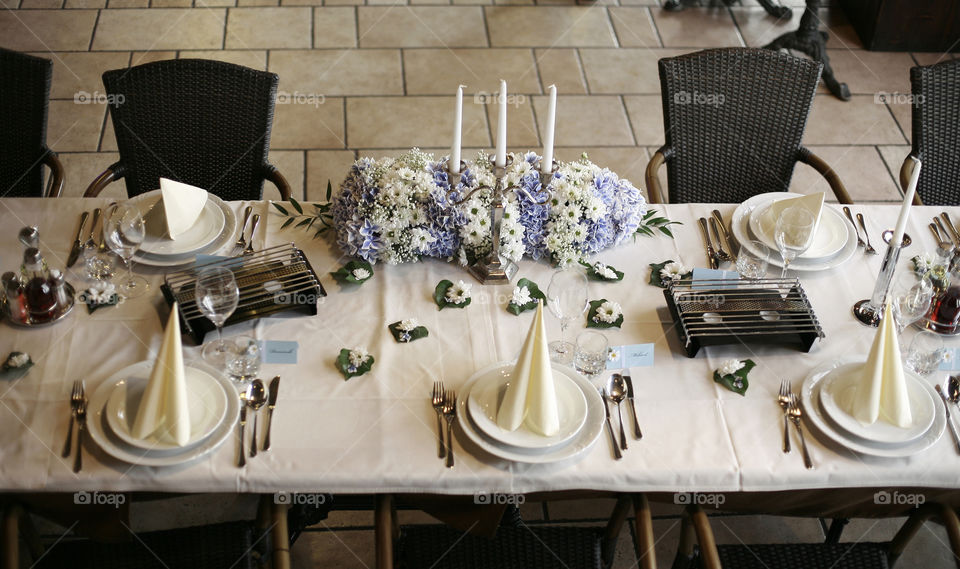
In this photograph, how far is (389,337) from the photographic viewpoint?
211 cm

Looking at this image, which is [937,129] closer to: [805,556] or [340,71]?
[805,556]

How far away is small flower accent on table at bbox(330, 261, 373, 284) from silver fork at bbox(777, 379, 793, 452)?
983 mm

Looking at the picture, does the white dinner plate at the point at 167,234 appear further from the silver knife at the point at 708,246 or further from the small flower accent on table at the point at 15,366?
the silver knife at the point at 708,246

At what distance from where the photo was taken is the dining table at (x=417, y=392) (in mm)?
1820

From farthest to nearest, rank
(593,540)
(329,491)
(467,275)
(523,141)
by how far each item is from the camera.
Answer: (523,141), (467,275), (593,540), (329,491)

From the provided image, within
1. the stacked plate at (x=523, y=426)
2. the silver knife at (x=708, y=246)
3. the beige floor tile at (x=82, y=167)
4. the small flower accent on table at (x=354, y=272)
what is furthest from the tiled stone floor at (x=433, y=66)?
the stacked plate at (x=523, y=426)

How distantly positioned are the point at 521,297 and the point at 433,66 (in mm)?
2527

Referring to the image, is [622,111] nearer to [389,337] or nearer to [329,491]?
[389,337]

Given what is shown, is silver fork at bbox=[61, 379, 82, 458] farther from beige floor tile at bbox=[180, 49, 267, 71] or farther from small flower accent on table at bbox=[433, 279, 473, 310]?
beige floor tile at bbox=[180, 49, 267, 71]

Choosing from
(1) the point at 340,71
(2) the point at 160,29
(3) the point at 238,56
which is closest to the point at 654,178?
(1) the point at 340,71

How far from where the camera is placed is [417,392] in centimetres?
199

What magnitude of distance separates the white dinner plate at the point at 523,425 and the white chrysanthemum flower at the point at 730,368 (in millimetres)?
327

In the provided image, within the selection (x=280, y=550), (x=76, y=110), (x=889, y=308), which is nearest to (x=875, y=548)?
(x=889, y=308)

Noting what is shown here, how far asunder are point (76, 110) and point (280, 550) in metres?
2.90
